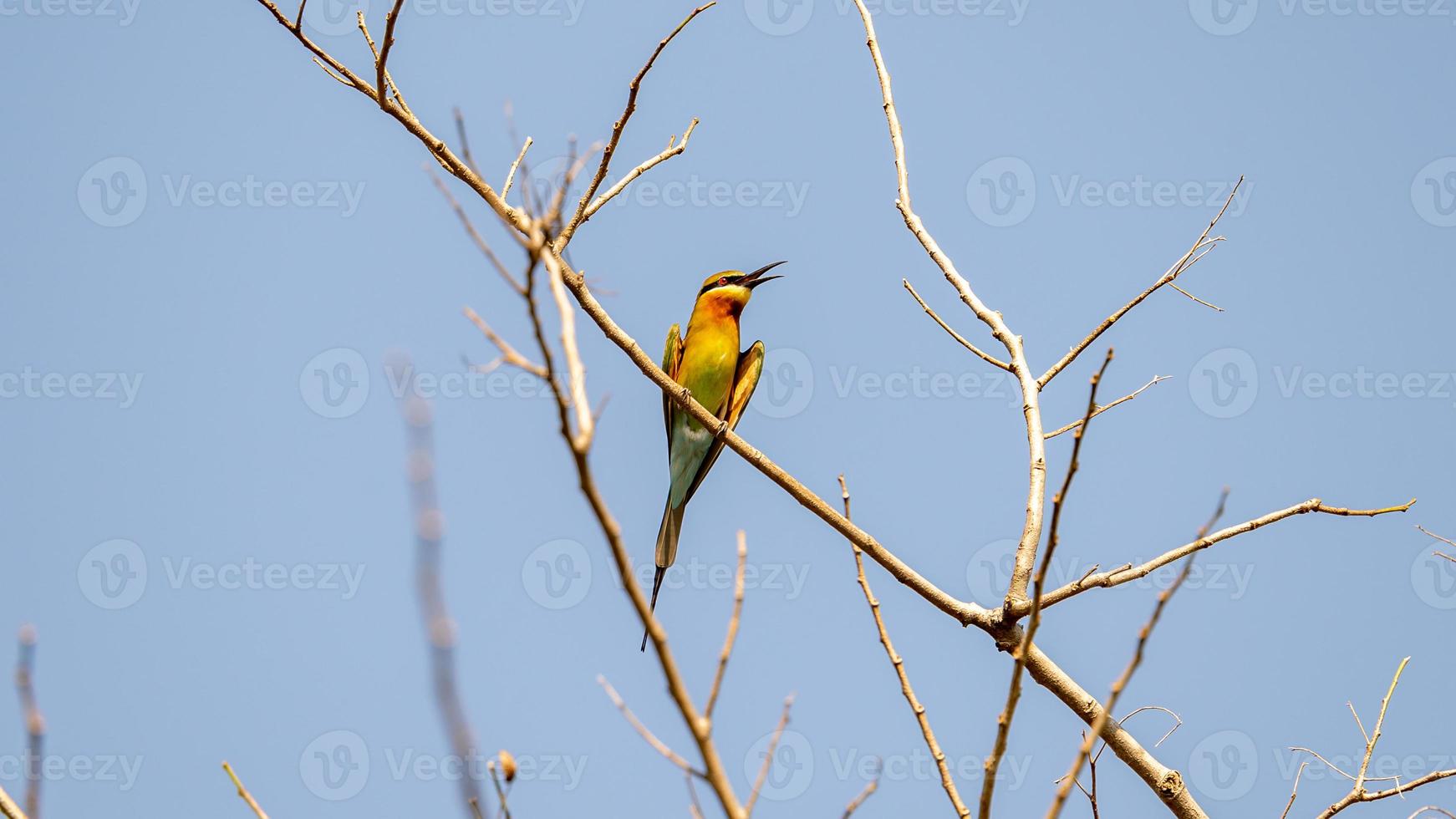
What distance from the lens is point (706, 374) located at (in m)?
5.67

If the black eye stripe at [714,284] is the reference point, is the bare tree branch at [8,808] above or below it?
below

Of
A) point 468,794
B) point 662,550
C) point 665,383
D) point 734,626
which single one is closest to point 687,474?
point 662,550

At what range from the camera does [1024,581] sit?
116 inches

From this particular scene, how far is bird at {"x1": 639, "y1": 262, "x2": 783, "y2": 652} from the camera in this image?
17.3ft

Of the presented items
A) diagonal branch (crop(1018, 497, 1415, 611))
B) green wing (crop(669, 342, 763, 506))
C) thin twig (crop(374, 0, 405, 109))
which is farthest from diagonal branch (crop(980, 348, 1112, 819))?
green wing (crop(669, 342, 763, 506))

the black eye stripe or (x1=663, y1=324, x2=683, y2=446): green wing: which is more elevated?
the black eye stripe

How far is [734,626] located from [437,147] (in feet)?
8.05

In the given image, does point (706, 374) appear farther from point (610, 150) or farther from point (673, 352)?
point (610, 150)

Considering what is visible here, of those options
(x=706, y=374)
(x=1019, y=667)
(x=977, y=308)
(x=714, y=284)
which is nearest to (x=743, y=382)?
(x=706, y=374)

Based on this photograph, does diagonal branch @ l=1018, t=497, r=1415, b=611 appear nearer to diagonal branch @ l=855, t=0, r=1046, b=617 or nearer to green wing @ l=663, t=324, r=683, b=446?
diagonal branch @ l=855, t=0, r=1046, b=617

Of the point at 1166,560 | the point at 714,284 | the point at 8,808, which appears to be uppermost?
the point at 714,284

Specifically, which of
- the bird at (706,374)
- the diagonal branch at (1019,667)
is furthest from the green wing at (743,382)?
the diagonal branch at (1019,667)

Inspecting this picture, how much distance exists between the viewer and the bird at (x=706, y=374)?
17.3 feet

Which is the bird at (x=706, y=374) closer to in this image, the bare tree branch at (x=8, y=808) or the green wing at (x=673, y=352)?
the green wing at (x=673, y=352)
